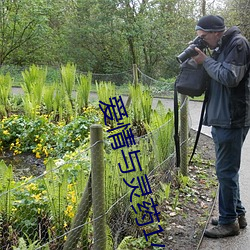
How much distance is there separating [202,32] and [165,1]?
14.6 metres

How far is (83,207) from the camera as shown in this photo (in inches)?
96.3

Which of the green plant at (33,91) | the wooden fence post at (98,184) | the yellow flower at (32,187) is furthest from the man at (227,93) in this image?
the green plant at (33,91)

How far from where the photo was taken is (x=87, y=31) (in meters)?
16.0

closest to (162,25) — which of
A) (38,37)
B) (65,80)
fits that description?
(38,37)

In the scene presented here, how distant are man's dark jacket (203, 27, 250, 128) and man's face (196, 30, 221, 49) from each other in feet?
0.21

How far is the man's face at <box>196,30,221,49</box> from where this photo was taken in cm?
305

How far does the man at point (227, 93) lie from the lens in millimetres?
2869

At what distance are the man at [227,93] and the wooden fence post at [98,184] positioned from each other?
3.72ft

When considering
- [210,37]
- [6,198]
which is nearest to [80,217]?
[6,198]

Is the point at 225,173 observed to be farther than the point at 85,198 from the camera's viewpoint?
Yes

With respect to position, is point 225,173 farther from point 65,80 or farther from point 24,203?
point 65,80

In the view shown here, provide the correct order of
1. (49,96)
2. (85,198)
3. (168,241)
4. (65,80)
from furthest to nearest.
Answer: (65,80), (49,96), (168,241), (85,198)

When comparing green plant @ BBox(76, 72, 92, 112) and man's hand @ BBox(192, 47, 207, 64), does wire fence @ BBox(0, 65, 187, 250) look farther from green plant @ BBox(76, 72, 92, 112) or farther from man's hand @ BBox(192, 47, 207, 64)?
green plant @ BBox(76, 72, 92, 112)

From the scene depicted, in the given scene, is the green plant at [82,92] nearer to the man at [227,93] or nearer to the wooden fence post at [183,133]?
the wooden fence post at [183,133]
